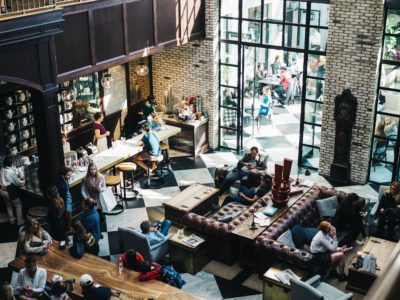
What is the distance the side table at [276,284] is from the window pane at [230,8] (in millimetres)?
6813

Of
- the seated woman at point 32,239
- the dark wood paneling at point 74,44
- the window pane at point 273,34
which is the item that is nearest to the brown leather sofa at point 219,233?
→ the seated woman at point 32,239

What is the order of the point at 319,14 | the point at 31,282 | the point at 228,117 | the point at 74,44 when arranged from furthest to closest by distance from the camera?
the point at 228,117, the point at 319,14, the point at 74,44, the point at 31,282

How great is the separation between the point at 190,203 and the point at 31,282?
3.91 meters

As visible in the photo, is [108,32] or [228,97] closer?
[108,32]

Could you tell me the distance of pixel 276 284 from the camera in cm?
812

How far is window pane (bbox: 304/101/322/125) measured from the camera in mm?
12648

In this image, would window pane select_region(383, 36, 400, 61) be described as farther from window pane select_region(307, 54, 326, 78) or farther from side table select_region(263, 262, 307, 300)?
side table select_region(263, 262, 307, 300)

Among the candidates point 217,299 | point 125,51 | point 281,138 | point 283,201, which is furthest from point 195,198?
point 281,138

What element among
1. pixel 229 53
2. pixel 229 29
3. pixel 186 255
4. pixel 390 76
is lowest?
pixel 186 255

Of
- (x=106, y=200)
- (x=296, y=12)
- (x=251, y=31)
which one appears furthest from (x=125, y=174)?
(x=296, y=12)

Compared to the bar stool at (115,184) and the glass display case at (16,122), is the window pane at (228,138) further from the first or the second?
the glass display case at (16,122)

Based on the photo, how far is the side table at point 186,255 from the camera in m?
9.14

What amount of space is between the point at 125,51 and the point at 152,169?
283 cm

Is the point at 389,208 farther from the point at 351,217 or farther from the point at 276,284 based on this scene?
the point at 276,284
